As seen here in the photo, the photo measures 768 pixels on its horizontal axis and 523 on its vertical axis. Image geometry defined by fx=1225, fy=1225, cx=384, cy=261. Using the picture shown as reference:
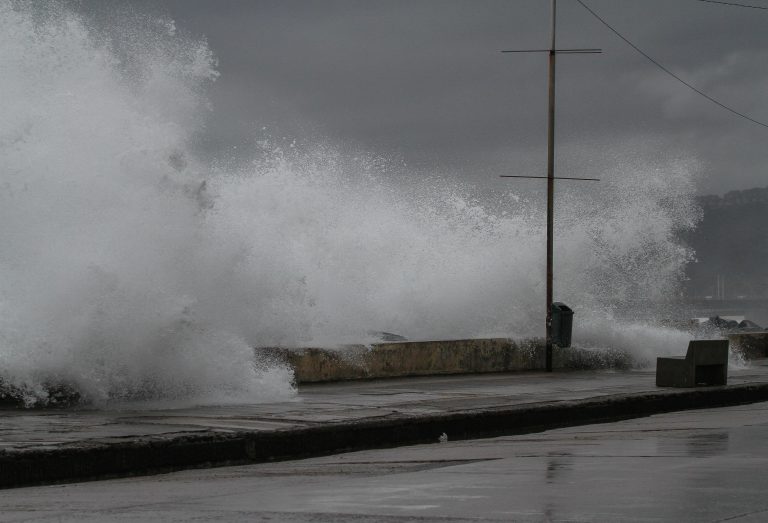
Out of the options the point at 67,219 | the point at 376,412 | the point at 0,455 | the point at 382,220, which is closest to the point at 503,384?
the point at 376,412

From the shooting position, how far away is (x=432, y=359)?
63.8 feet

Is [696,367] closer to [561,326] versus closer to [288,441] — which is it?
[561,326]

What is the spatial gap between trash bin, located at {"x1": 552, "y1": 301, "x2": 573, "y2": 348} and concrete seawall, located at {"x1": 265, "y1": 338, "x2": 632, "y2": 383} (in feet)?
1.84

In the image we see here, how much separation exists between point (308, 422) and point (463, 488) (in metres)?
3.77

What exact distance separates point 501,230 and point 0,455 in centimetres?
2028

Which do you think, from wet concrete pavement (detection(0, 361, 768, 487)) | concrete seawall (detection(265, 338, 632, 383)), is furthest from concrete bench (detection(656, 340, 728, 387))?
concrete seawall (detection(265, 338, 632, 383))

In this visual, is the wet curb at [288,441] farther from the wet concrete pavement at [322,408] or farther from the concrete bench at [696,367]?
the concrete bench at [696,367]

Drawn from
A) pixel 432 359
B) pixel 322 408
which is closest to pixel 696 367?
pixel 432 359

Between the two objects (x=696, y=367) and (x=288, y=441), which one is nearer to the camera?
(x=288, y=441)

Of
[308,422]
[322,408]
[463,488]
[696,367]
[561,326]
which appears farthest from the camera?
[561,326]

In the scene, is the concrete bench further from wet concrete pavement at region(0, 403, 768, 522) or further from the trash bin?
wet concrete pavement at region(0, 403, 768, 522)

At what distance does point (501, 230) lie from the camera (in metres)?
27.6

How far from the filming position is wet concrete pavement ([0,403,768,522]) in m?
6.17

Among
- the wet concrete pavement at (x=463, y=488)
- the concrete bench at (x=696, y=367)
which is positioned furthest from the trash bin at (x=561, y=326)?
the wet concrete pavement at (x=463, y=488)
